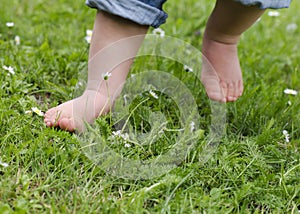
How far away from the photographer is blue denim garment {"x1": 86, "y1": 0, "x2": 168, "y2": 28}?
1.40 meters

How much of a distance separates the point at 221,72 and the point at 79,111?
56cm

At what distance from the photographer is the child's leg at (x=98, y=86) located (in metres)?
1.45

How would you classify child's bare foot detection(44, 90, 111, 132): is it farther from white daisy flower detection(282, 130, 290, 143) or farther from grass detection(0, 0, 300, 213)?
white daisy flower detection(282, 130, 290, 143)

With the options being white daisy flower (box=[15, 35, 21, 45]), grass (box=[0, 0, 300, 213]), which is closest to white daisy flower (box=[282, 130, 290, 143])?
grass (box=[0, 0, 300, 213])

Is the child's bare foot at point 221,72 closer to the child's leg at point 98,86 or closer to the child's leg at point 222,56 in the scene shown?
the child's leg at point 222,56

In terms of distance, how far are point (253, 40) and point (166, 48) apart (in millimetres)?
565

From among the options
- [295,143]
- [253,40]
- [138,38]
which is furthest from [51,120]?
[253,40]

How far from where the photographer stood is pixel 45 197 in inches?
47.0

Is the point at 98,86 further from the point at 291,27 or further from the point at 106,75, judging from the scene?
the point at 291,27

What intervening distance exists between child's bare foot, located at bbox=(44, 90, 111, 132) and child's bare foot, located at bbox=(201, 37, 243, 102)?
420 millimetres

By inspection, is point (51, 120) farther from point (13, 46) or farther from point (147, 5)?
point (13, 46)

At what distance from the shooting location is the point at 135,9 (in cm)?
141

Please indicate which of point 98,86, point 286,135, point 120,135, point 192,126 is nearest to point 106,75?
point 98,86

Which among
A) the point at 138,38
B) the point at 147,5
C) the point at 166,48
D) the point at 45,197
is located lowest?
the point at 45,197
